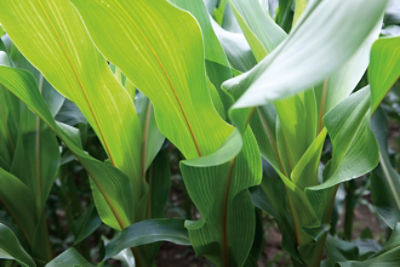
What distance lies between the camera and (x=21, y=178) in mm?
694

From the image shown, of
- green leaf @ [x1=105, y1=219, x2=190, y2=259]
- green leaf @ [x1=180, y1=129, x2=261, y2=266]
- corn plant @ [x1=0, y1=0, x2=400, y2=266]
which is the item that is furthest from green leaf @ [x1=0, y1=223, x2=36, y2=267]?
green leaf @ [x1=180, y1=129, x2=261, y2=266]

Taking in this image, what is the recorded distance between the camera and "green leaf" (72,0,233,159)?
42 centimetres

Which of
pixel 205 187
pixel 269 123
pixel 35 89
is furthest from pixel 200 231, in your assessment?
pixel 35 89

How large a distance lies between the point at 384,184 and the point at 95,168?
47 cm

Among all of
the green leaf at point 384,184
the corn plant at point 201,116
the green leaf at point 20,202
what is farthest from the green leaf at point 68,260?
the green leaf at point 384,184

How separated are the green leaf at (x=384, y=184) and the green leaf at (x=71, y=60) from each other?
0.42m

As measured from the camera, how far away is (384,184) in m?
0.70

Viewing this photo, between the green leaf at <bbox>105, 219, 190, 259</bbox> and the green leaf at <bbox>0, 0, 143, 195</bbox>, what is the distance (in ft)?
0.39

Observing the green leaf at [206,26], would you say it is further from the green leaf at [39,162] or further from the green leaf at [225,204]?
the green leaf at [39,162]

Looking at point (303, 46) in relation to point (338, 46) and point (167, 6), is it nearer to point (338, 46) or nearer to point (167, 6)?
point (338, 46)

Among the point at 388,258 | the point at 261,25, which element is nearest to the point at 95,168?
the point at 261,25

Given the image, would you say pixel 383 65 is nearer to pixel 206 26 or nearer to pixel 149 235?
pixel 206 26

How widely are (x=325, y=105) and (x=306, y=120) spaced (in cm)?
4

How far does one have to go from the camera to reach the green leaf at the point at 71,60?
0.48 meters
